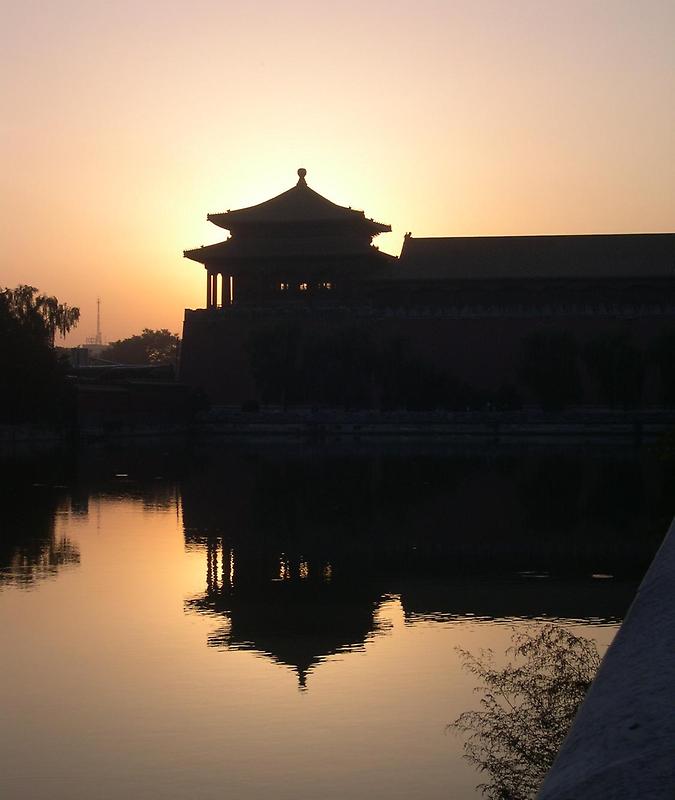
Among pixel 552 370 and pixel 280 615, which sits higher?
pixel 552 370

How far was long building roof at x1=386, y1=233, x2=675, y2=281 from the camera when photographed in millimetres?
42281

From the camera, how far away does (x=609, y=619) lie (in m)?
10.9

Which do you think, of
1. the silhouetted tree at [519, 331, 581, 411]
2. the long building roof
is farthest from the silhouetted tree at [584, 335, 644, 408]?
the long building roof

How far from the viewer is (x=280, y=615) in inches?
449

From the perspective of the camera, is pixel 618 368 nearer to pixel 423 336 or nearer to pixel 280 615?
pixel 423 336

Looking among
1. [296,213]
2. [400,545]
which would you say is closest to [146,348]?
[296,213]

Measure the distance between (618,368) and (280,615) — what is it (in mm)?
27643

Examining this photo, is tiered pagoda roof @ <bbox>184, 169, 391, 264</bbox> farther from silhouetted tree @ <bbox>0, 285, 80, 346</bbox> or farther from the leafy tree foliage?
the leafy tree foliage

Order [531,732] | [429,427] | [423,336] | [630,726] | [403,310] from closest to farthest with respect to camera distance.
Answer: [630,726]
[531,732]
[429,427]
[423,336]
[403,310]

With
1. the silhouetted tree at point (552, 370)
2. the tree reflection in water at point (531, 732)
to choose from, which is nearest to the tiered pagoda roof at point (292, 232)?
the silhouetted tree at point (552, 370)

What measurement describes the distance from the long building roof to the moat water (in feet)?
62.2

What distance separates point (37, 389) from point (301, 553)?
65.6 ft

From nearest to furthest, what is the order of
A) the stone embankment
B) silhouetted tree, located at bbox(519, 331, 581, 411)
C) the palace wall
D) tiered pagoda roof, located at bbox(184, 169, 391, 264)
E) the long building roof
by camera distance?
1. the stone embankment
2. silhouetted tree, located at bbox(519, 331, 581, 411)
3. the palace wall
4. the long building roof
5. tiered pagoda roof, located at bbox(184, 169, 391, 264)

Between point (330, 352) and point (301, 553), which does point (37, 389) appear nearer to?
point (330, 352)
